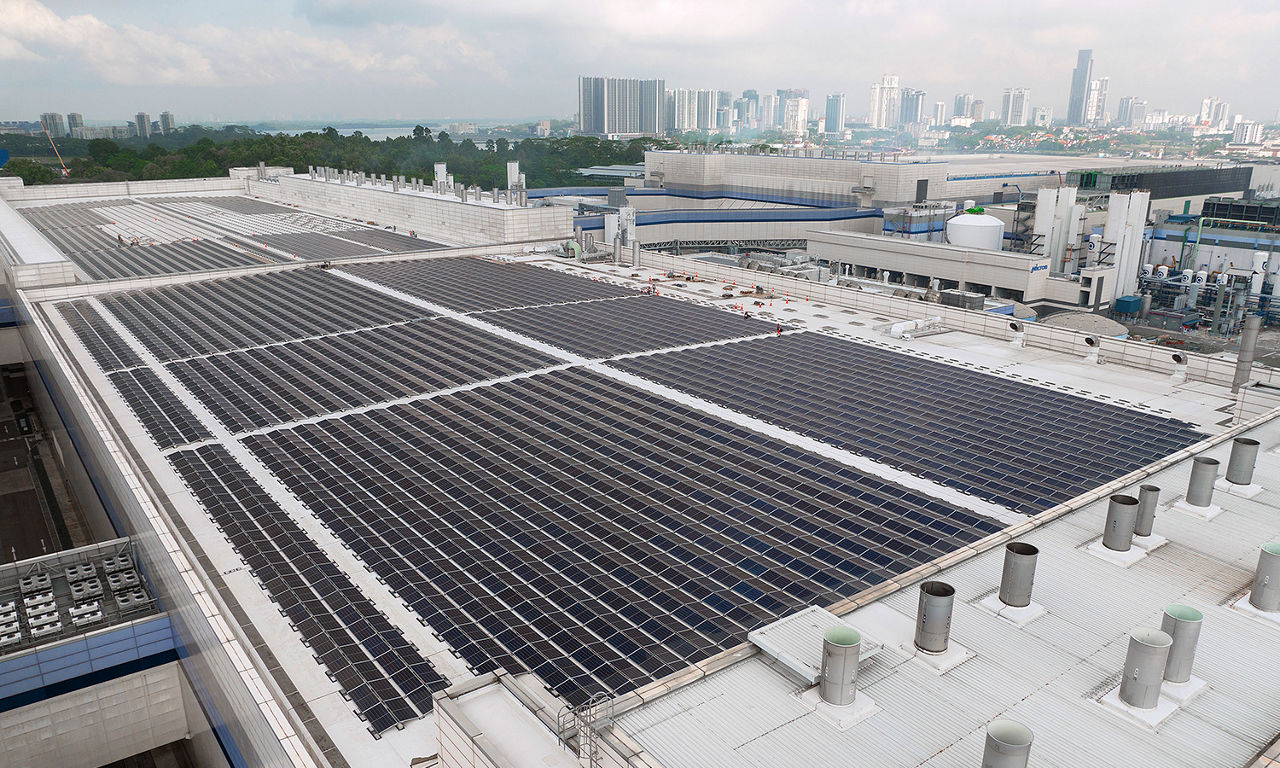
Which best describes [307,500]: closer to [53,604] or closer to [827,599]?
[53,604]

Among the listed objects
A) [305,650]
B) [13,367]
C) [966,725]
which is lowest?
[13,367]

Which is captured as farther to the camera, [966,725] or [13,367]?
[13,367]

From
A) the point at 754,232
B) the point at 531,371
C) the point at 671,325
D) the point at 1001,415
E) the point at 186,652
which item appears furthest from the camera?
the point at 754,232

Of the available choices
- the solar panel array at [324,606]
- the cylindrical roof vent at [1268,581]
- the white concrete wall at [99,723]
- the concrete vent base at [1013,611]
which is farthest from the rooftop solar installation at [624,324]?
the cylindrical roof vent at [1268,581]

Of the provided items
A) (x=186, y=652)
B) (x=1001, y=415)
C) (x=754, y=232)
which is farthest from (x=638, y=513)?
(x=754, y=232)

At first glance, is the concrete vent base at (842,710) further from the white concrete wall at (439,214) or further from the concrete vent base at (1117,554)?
the white concrete wall at (439,214)

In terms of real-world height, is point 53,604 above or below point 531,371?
below
